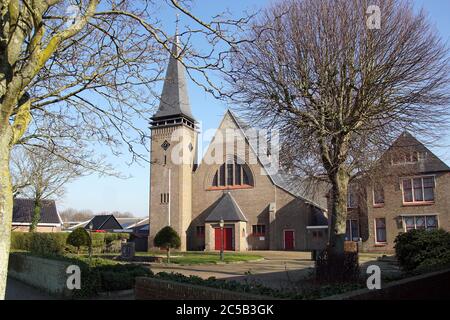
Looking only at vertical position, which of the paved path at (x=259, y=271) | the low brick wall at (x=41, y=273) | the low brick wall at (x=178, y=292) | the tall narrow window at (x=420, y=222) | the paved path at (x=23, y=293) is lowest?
the paved path at (x=259, y=271)

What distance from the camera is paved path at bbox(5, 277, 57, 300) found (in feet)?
42.9

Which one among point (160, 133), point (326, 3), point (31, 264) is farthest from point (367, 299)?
point (160, 133)

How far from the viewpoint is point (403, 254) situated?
639 inches

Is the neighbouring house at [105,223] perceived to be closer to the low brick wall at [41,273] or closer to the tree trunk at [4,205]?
the low brick wall at [41,273]

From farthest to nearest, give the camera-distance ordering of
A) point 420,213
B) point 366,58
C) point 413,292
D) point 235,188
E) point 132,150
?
1. point 235,188
2. point 420,213
3. point 366,58
4. point 132,150
5. point 413,292

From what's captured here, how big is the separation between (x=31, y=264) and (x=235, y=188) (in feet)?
102

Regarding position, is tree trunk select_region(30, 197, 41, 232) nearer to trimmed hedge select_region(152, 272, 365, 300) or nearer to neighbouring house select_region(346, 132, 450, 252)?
neighbouring house select_region(346, 132, 450, 252)

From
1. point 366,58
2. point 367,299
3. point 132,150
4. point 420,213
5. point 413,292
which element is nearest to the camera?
point 367,299

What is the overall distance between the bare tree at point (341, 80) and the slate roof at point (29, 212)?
42.3 meters

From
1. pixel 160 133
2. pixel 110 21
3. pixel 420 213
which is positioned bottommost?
pixel 420 213

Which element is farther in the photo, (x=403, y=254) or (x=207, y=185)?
(x=207, y=185)

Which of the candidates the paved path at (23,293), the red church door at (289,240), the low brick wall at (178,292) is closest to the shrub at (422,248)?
the low brick wall at (178,292)

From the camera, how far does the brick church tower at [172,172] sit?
150ft
